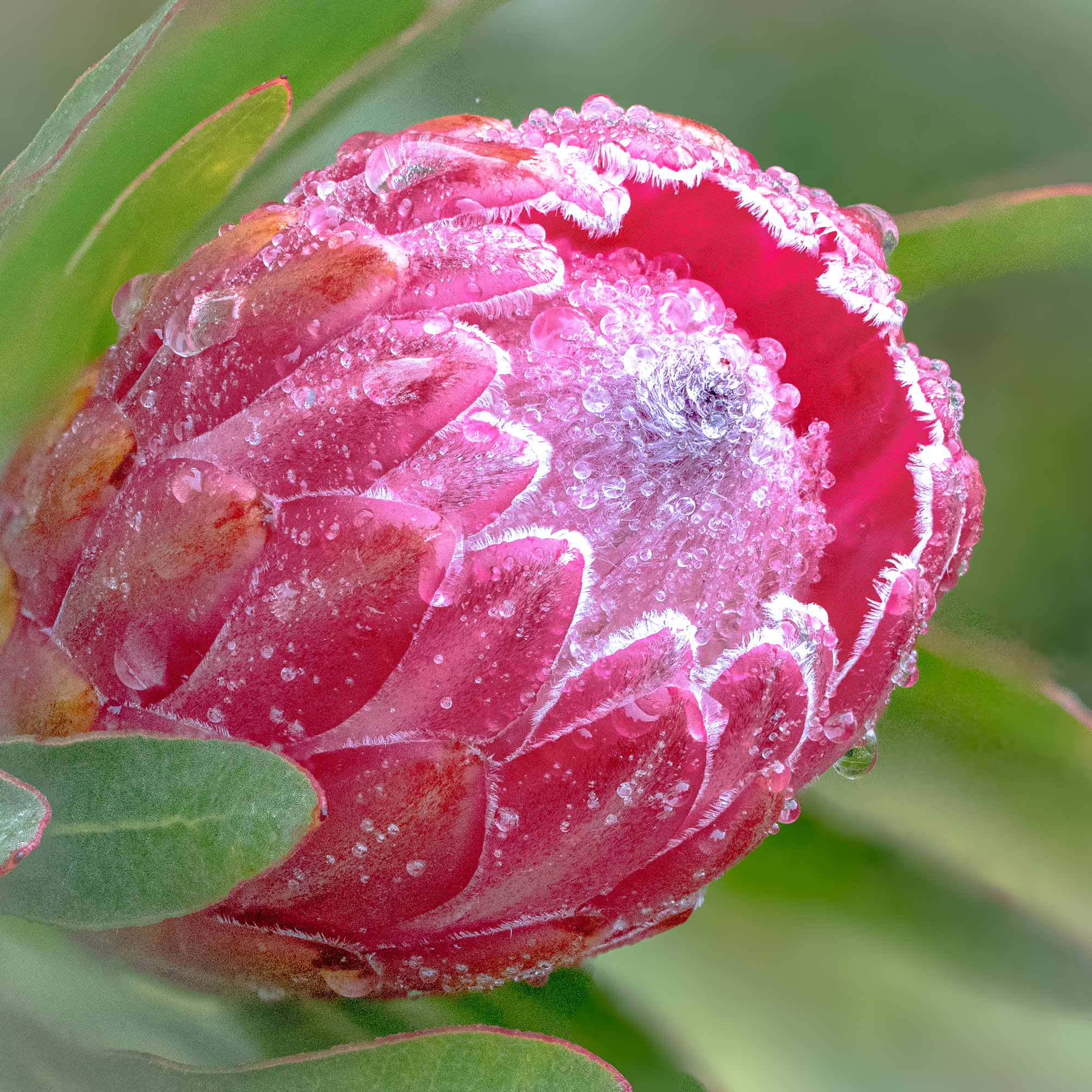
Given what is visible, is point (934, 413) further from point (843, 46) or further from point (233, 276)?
point (843, 46)

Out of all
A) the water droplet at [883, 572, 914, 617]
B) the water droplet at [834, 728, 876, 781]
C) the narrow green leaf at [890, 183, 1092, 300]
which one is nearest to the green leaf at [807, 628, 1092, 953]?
the water droplet at [834, 728, 876, 781]

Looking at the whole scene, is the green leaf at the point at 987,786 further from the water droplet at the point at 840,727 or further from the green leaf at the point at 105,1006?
the green leaf at the point at 105,1006

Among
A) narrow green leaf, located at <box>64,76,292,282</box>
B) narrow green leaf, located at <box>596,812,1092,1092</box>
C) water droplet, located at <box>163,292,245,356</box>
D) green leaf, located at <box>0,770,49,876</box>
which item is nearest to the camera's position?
green leaf, located at <box>0,770,49,876</box>

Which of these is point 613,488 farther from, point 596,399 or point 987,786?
point 987,786

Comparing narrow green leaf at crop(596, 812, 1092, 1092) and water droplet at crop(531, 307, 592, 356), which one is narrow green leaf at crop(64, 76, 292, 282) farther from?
narrow green leaf at crop(596, 812, 1092, 1092)

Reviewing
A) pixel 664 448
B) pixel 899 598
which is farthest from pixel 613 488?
pixel 899 598

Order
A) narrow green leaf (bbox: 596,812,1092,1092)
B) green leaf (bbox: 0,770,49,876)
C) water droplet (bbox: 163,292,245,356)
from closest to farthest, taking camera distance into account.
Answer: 1. green leaf (bbox: 0,770,49,876)
2. water droplet (bbox: 163,292,245,356)
3. narrow green leaf (bbox: 596,812,1092,1092)
